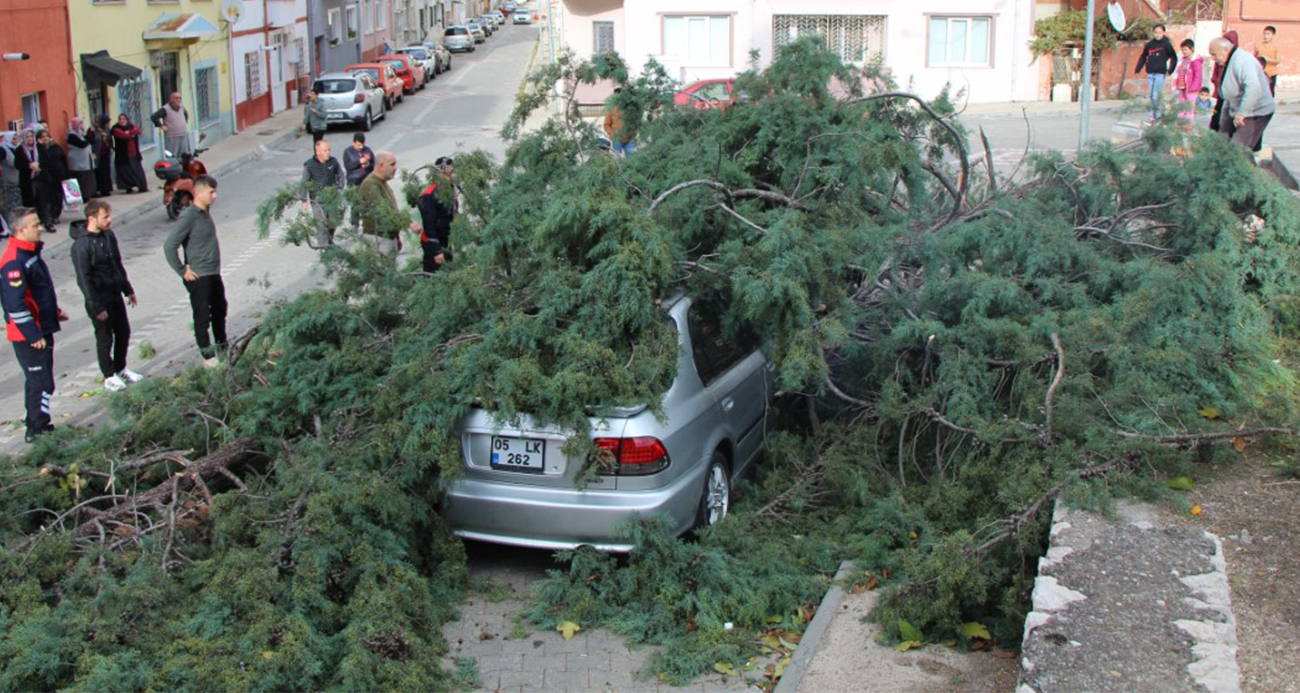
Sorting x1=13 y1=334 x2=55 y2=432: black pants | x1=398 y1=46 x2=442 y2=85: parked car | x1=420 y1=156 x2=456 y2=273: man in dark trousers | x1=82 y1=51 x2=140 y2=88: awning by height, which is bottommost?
x1=13 y1=334 x2=55 y2=432: black pants

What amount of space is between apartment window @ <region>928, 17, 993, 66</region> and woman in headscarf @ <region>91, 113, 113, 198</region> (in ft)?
70.6

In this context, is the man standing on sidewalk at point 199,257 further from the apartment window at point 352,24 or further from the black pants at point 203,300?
the apartment window at point 352,24

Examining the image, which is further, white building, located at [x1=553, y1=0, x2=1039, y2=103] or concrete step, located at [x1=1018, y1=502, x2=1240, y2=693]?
white building, located at [x1=553, y1=0, x2=1039, y2=103]

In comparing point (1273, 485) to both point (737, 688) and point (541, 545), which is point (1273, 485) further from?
point (541, 545)

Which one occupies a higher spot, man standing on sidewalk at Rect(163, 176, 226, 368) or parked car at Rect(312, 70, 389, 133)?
parked car at Rect(312, 70, 389, 133)

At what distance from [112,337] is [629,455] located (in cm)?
585

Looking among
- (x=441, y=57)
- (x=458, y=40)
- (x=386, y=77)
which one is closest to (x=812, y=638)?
(x=386, y=77)

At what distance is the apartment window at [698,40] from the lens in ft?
115

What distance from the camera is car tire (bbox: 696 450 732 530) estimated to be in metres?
6.65

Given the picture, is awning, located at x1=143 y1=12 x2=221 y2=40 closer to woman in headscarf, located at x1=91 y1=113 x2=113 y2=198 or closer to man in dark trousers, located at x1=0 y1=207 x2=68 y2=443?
woman in headscarf, located at x1=91 y1=113 x2=113 y2=198

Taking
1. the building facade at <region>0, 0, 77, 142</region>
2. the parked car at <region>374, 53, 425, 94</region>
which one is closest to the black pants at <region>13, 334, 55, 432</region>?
the building facade at <region>0, 0, 77, 142</region>

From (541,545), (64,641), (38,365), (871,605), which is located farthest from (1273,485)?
(38,365)

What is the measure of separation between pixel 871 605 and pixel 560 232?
2.48 meters

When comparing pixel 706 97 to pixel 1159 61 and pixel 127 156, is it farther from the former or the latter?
pixel 1159 61
